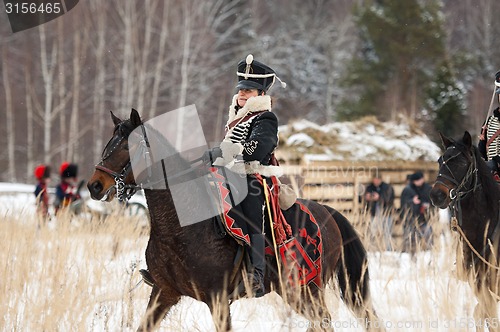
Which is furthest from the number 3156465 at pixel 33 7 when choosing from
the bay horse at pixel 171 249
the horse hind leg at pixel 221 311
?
the horse hind leg at pixel 221 311

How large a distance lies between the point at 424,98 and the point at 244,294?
20.2 metres

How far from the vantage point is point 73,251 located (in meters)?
5.51

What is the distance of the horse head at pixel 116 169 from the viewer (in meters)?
3.51

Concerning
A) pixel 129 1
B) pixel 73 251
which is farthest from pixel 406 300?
pixel 129 1

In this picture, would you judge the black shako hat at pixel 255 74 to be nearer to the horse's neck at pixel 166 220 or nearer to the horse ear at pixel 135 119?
the horse ear at pixel 135 119

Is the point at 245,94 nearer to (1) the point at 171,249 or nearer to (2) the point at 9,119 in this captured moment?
(1) the point at 171,249

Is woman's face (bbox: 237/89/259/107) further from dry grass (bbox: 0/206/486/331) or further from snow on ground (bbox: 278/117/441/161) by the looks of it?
snow on ground (bbox: 278/117/441/161)

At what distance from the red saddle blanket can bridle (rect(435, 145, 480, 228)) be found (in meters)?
1.06

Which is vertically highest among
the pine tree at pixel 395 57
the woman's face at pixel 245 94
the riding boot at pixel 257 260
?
the pine tree at pixel 395 57

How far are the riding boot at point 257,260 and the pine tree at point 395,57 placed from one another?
63.4ft

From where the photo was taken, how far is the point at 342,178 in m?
10.1

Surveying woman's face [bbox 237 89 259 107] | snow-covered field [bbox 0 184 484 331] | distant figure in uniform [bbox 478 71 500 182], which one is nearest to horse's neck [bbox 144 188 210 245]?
snow-covered field [bbox 0 184 484 331]

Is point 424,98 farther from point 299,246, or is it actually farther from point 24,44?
point 299,246

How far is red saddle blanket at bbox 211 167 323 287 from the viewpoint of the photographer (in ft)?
12.5
